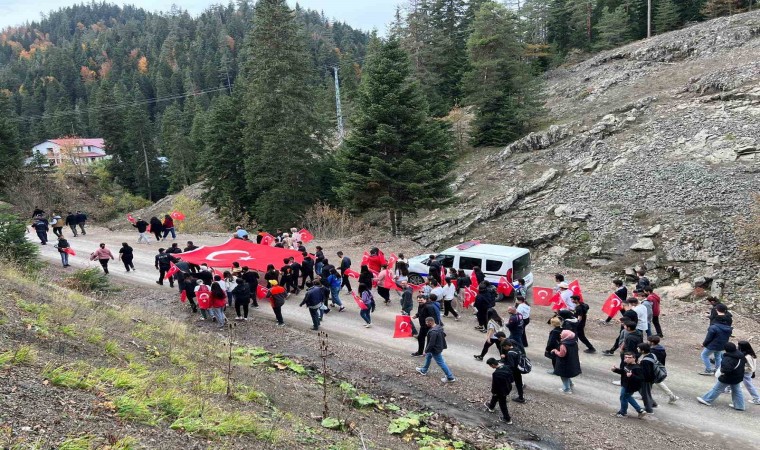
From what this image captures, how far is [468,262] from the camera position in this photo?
17766mm

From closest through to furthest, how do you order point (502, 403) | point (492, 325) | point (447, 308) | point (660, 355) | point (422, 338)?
point (502, 403)
point (660, 355)
point (422, 338)
point (492, 325)
point (447, 308)

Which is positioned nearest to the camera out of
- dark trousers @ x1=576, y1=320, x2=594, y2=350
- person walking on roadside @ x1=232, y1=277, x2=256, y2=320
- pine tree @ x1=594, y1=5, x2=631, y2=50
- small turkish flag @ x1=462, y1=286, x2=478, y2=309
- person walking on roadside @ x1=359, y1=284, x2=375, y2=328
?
dark trousers @ x1=576, y1=320, x2=594, y2=350

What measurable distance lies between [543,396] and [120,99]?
270 feet

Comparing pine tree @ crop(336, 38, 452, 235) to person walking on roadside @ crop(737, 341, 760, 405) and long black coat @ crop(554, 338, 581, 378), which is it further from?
person walking on roadside @ crop(737, 341, 760, 405)

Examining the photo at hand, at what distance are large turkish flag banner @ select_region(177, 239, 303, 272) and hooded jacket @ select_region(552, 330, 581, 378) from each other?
10.4m

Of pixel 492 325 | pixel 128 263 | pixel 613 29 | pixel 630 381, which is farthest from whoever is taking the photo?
pixel 613 29

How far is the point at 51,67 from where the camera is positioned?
143 m

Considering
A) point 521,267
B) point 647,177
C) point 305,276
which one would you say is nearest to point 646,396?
point 521,267

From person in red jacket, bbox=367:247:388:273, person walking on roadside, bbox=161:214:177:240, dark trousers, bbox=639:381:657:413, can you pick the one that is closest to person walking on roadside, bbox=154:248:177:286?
person in red jacket, bbox=367:247:388:273

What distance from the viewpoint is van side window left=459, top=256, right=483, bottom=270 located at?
1757cm

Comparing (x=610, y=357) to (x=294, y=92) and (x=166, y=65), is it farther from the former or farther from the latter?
(x=166, y=65)

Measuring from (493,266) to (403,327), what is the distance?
195 inches

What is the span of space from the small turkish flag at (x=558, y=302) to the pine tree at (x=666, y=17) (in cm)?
5041

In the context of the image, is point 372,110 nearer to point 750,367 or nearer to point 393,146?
point 393,146
